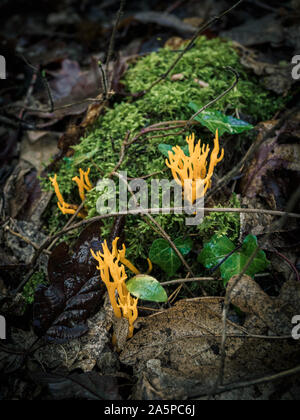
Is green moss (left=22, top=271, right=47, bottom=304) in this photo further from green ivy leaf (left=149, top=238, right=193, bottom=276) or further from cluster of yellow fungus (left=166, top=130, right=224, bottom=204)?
cluster of yellow fungus (left=166, top=130, right=224, bottom=204)

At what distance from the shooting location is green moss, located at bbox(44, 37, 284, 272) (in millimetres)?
1799

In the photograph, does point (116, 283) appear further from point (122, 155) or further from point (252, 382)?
point (122, 155)

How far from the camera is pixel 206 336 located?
1435mm

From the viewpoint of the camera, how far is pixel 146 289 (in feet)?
4.88

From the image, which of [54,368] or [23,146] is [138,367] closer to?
[54,368]

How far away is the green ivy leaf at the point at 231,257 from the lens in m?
1.48

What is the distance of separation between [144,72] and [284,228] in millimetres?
1617

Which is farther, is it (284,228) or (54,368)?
(284,228)

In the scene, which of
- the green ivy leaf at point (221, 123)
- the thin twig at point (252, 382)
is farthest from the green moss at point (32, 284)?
the green ivy leaf at point (221, 123)

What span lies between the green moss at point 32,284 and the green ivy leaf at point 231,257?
3.10 ft

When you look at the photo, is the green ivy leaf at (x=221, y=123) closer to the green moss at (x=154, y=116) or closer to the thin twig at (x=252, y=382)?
the green moss at (x=154, y=116)

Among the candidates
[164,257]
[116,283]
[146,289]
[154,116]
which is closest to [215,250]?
[164,257]

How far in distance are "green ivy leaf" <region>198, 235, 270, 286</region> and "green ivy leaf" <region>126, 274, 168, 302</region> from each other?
0.28 m

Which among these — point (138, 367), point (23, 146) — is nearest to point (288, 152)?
point (138, 367)
